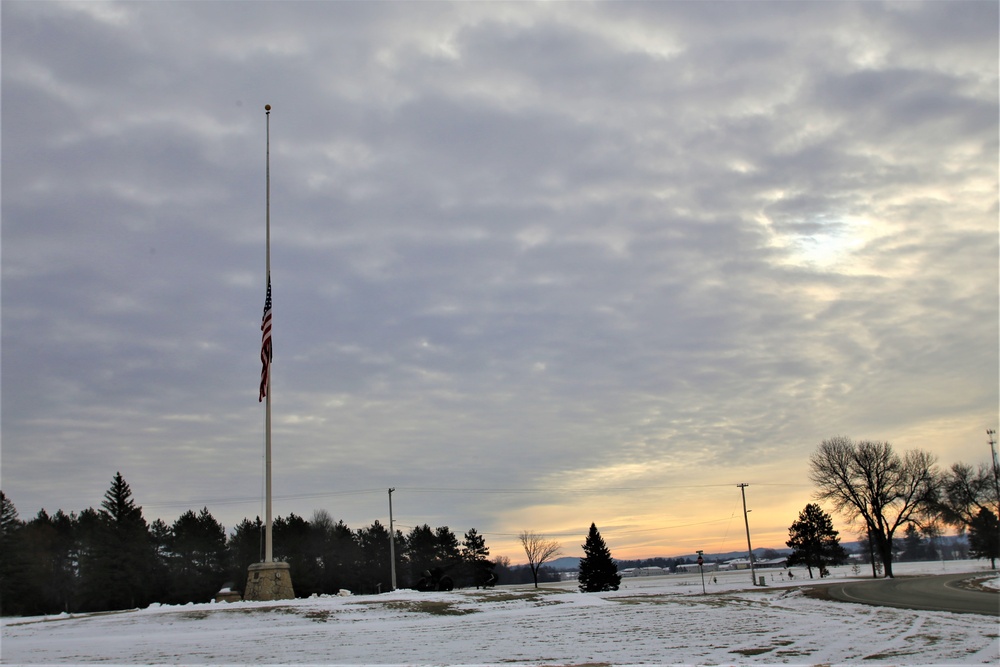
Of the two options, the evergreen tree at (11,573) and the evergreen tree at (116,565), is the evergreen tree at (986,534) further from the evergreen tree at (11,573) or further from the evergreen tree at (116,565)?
the evergreen tree at (11,573)

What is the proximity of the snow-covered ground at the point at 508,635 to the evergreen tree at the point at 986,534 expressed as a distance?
53.3 meters

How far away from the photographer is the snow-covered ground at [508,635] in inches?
693

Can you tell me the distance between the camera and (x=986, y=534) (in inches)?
2963

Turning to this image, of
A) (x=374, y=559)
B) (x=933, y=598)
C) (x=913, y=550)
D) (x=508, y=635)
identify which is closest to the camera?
(x=508, y=635)

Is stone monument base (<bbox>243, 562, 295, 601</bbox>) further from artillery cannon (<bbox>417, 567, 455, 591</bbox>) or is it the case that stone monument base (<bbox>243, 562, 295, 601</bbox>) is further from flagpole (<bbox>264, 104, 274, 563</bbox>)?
artillery cannon (<bbox>417, 567, 455, 591</bbox>)

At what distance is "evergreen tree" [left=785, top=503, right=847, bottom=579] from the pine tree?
2911 cm

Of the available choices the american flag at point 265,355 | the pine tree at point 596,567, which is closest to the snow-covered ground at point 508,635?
the american flag at point 265,355

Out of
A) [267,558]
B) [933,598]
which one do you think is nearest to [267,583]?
[267,558]

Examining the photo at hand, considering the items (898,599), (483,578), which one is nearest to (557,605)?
(898,599)

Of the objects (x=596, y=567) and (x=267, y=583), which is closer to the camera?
(x=267, y=583)

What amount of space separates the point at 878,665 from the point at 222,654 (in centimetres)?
1541

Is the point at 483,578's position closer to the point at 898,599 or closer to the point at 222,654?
the point at 898,599

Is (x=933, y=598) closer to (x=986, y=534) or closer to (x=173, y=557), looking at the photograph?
(x=986, y=534)

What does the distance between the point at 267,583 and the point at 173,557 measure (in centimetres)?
5696
